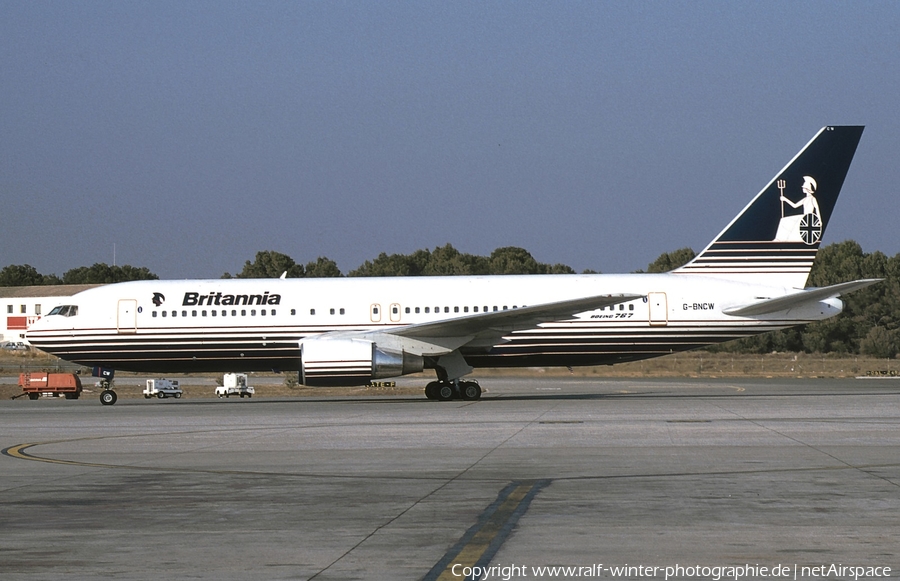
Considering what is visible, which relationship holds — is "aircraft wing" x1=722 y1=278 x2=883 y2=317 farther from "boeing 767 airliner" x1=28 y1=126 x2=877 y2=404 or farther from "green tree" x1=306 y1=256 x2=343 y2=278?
"green tree" x1=306 y1=256 x2=343 y2=278

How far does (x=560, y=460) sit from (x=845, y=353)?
7029cm

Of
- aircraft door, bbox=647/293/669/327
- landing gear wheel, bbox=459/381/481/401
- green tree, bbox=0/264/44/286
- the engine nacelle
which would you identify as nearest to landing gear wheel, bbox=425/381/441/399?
landing gear wheel, bbox=459/381/481/401

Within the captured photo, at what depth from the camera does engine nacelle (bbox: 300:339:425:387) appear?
27.0 metres

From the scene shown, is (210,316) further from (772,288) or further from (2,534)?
(2,534)

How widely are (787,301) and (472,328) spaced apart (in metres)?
8.77

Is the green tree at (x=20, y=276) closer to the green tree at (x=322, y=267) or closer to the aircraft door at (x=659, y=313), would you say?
the green tree at (x=322, y=267)

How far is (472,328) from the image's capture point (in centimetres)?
2806

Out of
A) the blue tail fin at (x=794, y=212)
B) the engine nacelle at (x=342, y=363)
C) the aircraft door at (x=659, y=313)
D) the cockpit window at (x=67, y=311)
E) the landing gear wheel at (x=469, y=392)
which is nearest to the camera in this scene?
the engine nacelle at (x=342, y=363)

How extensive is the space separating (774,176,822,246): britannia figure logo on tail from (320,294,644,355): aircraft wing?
18.2 ft

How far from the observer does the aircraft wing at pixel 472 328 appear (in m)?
27.1

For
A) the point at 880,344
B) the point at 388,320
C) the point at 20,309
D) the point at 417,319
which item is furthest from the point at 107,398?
the point at 20,309

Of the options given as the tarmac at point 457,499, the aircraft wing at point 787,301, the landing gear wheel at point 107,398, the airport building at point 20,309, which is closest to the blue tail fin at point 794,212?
the aircraft wing at point 787,301

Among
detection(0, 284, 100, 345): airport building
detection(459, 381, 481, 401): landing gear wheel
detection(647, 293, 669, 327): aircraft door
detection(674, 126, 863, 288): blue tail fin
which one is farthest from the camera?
detection(0, 284, 100, 345): airport building

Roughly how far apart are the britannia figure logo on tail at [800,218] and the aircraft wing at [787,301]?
2.19m
